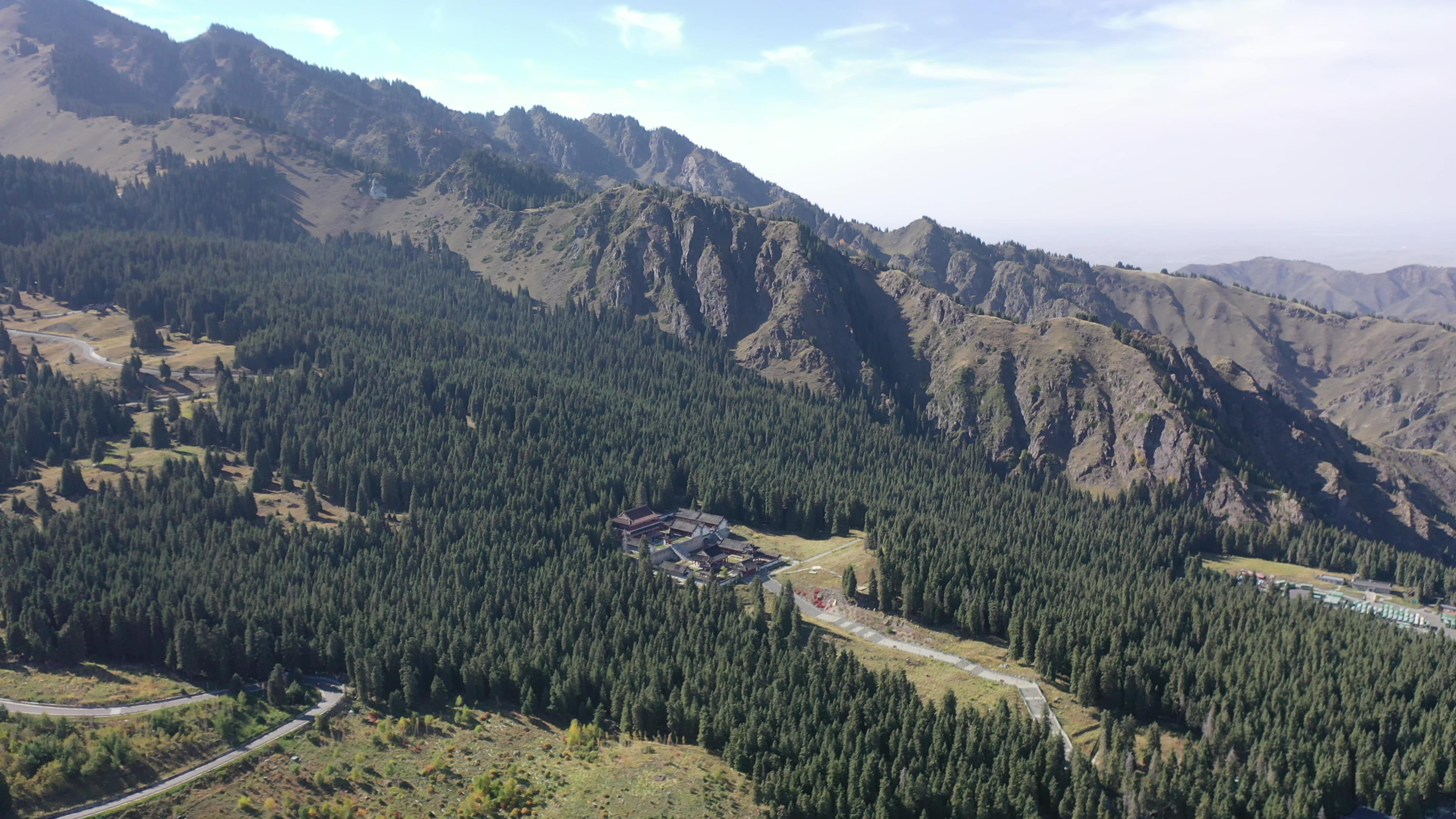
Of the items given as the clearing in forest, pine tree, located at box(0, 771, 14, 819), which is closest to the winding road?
the clearing in forest

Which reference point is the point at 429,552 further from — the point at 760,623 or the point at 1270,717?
the point at 1270,717

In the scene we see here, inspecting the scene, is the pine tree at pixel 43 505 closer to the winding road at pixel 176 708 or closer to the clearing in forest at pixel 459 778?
the winding road at pixel 176 708

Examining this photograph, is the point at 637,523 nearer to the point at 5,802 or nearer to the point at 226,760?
the point at 226,760

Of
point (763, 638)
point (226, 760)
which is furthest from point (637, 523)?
point (226, 760)

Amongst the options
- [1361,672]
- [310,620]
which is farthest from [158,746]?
[1361,672]

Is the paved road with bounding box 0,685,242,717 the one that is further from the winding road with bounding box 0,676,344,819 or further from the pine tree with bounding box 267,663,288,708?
the pine tree with bounding box 267,663,288,708

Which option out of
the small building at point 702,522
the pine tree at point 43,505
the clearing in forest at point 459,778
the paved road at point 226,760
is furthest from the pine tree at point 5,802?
the small building at point 702,522
